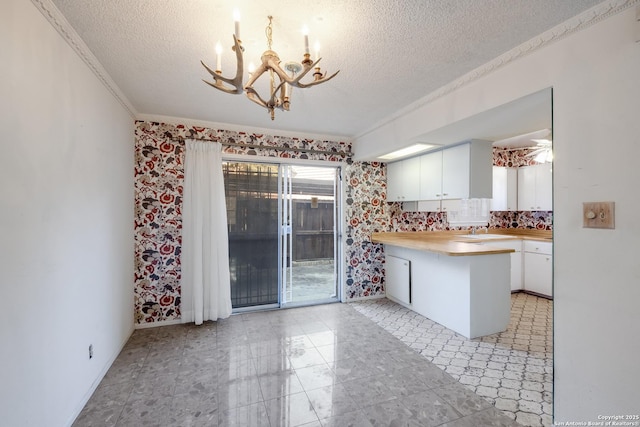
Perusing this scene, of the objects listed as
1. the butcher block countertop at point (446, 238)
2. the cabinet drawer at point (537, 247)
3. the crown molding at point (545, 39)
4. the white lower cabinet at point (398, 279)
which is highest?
the crown molding at point (545, 39)

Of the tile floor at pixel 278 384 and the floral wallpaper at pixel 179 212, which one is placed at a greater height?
the floral wallpaper at pixel 179 212

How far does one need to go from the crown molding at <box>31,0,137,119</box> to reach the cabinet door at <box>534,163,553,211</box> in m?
5.90

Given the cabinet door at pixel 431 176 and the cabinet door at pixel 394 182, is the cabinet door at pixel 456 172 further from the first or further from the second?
the cabinet door at pixel 394 182

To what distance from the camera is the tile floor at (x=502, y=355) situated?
1.91 metres

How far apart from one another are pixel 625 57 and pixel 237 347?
3.48 metres

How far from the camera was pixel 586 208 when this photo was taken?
1.50 meters

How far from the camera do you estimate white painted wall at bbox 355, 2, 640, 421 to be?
1345 mm

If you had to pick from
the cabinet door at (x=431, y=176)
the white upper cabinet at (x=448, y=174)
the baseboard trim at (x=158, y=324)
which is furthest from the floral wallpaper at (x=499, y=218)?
the baseboard trim at (x=158, y=324)

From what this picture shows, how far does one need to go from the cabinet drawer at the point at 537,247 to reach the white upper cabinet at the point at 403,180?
222 centimetres

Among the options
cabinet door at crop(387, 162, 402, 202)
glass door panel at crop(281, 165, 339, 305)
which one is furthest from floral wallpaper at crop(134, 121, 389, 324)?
cabinet door at crop(387, 162, 402, 202)

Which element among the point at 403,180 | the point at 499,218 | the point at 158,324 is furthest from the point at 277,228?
the point at 499,218

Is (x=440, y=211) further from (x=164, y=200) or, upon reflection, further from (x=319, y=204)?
(x=164, y=200)

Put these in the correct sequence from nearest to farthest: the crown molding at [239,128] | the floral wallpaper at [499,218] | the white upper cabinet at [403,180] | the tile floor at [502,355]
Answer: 1. the tile floor at [502,355]
2. the crown molding at [239,128]
3. the white upper cabinet at [403,180]
4. the floral wallpaper at [499,218]

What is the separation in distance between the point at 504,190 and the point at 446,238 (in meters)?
1.56
